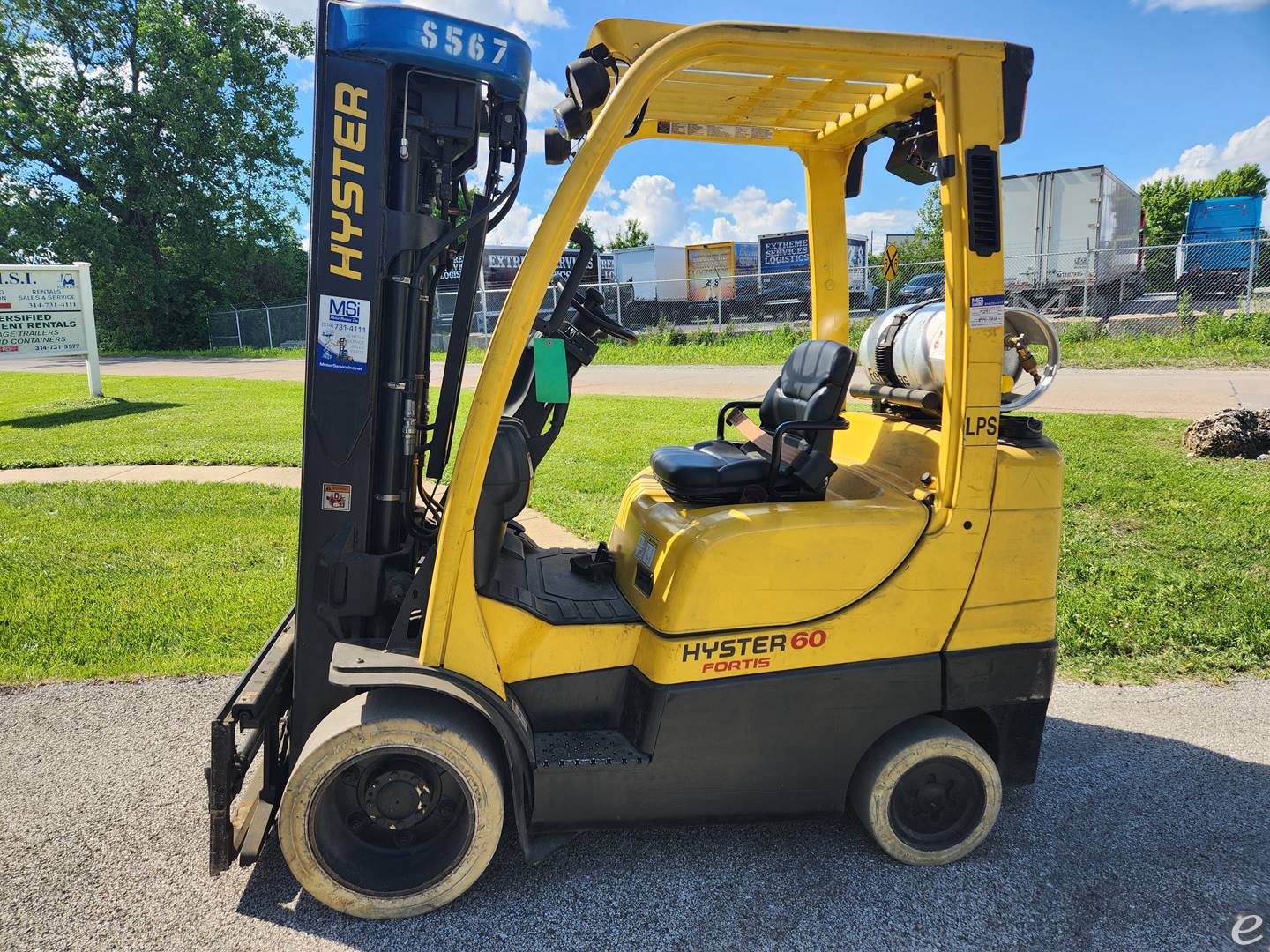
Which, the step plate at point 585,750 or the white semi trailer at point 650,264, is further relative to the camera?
the white semi trailer at point 650,264

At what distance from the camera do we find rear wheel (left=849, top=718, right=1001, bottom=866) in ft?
9.92

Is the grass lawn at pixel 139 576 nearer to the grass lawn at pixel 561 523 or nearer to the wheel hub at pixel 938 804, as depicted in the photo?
the grass lawn at pixel 561 523

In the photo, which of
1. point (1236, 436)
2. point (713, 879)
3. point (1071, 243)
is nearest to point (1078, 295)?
point (1071, 243)

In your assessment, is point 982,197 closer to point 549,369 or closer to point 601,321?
point 549,369

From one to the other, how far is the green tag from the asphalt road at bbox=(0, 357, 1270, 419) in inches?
411

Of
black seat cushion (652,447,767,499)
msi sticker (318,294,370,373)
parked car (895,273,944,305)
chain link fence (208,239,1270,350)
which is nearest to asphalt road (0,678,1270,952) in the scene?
black seat cushion (652,447,767,499)

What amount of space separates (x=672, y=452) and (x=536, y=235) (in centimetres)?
128

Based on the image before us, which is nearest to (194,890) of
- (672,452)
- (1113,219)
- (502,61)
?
(672,452)

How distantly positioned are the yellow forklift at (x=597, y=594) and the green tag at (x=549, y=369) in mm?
10

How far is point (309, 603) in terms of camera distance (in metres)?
2.97

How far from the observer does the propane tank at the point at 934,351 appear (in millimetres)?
3100

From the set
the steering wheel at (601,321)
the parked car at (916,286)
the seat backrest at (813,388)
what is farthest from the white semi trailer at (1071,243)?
the steering wheel at (601,321)

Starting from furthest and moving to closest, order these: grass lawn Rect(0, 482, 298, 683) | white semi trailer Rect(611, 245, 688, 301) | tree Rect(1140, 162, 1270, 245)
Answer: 1. tree Rect(1140, 162, 1270, 245)
2. white semi trailer Rect(611, 245, 688, 301)
3. grass lawn Rect(0, 482, 298, 683)

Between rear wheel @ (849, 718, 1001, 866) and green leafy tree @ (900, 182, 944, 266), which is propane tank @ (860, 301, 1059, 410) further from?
green leafy tree @ (900, 182, 944, 266)
